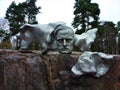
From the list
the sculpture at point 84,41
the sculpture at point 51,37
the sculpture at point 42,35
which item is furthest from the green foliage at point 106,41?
the sculpture at point 42,35

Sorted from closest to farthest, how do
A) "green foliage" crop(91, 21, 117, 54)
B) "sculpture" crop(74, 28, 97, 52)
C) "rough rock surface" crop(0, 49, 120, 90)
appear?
"rough rock surface" crop(0, 49, 120, 90) < "sculpture" crop(74, 28, 97, 52) < "green foliage" crop(91, 21, 117, 54)

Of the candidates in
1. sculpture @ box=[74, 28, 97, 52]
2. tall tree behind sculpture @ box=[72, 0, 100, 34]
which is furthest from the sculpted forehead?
tall tree behind sculpture @ box=[72, 0, 100, 34]

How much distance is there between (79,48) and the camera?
577cm

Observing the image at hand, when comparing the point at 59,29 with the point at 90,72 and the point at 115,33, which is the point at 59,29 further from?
the point at 115,33

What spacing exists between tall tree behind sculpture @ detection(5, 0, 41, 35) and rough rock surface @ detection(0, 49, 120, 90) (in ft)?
23.0

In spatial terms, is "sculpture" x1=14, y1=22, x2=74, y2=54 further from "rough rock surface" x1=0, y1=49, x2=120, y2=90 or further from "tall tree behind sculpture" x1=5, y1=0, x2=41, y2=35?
"tall tree behind sculpture" x1=5, y1=0, x2=41, y2=35

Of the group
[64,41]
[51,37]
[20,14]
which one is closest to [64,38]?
[64,41]

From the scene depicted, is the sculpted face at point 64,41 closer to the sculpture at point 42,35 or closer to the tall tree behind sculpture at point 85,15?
the sculpture at point 42,35

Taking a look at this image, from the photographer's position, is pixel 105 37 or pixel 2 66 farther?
pixel 105 37

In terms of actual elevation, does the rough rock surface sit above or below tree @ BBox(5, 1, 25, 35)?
below

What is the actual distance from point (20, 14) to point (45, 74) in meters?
7.35

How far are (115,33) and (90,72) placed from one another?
977 centimetres

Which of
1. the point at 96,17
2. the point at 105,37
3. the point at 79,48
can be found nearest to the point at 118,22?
the point at 96,17

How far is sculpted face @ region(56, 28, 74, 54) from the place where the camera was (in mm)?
5410
